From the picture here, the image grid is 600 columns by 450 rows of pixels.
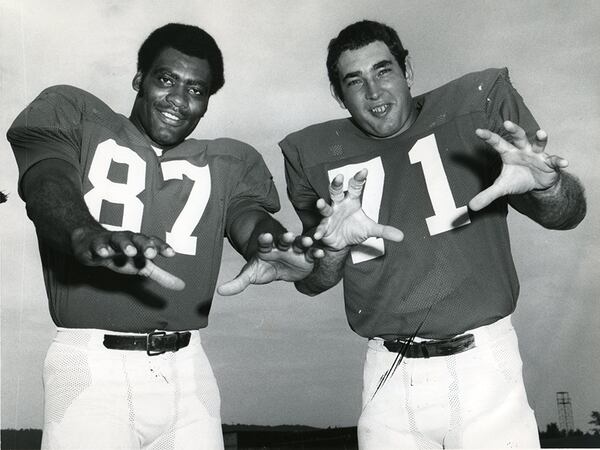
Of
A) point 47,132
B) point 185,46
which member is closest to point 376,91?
point 185,46

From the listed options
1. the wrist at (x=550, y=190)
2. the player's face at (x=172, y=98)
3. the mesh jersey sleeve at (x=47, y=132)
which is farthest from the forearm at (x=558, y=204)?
the mesh jersey sleeve at (x=47, y=132)

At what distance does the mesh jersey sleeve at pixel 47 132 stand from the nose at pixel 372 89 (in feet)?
2.84

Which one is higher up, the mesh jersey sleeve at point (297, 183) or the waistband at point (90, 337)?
the mesh jersey sleeve at point (297, 183)

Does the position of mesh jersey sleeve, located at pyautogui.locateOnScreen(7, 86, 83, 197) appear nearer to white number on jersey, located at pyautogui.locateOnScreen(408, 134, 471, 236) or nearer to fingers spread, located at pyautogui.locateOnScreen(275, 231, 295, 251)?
fingers spread, located at pyautogui.locateOnScreen(275, 231, 295, 251)

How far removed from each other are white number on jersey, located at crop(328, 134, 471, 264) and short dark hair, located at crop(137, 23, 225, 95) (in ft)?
1.73

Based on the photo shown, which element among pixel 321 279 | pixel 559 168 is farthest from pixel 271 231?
pixel 559 168

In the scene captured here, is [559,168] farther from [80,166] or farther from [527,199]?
[80,166]

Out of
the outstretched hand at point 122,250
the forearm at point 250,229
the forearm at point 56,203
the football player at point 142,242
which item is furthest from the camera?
the forearm at point 250,229

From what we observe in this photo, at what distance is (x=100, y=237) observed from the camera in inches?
47.4

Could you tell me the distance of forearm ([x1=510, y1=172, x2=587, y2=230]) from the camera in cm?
150

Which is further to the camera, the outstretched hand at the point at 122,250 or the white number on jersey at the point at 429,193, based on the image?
the white number on jersey at the point at 429,193

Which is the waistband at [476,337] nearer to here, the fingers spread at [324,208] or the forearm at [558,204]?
the forearm at [558,204]

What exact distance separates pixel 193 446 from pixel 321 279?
56 cm

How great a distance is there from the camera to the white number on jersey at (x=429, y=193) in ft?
5.69
